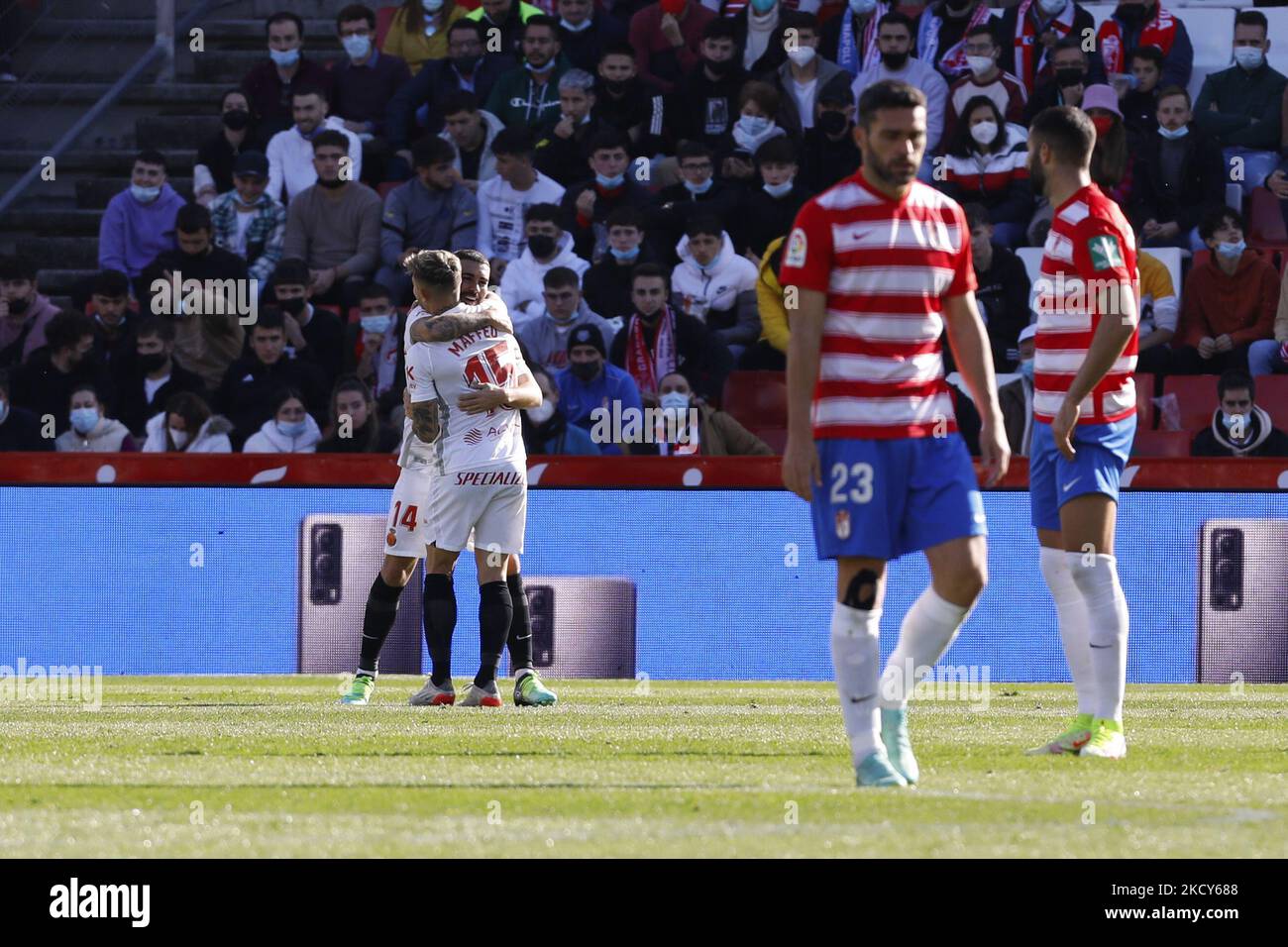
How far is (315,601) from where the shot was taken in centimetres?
1326

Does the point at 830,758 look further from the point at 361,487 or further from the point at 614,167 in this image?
the point at 614,167

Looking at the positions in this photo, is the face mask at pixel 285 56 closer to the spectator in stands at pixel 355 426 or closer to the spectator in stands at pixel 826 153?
the spectator in stands at pixel 826 153

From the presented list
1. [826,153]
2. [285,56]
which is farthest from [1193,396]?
[285,56]

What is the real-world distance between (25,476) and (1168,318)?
7.84 meters

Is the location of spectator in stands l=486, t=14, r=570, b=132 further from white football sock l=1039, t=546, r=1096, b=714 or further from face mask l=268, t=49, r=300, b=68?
white football sock l=1039, t=546, r=1096, b=714

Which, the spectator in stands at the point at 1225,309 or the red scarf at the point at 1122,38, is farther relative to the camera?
the red scarf at the point at 1122,38

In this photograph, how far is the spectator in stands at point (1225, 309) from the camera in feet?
50.2

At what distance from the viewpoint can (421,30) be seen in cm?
1912

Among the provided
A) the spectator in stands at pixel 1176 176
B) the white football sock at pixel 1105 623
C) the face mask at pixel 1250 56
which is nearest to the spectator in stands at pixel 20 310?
the spectator in stands at pixel 1176 176

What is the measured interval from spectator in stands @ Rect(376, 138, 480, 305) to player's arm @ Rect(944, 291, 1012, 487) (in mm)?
10530

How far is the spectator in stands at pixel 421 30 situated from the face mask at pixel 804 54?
3414 mm

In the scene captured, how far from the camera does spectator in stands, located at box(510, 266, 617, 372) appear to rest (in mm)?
15359

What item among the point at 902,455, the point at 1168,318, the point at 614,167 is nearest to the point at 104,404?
the point at 614,167

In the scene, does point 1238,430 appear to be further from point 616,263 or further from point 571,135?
point 571,135
